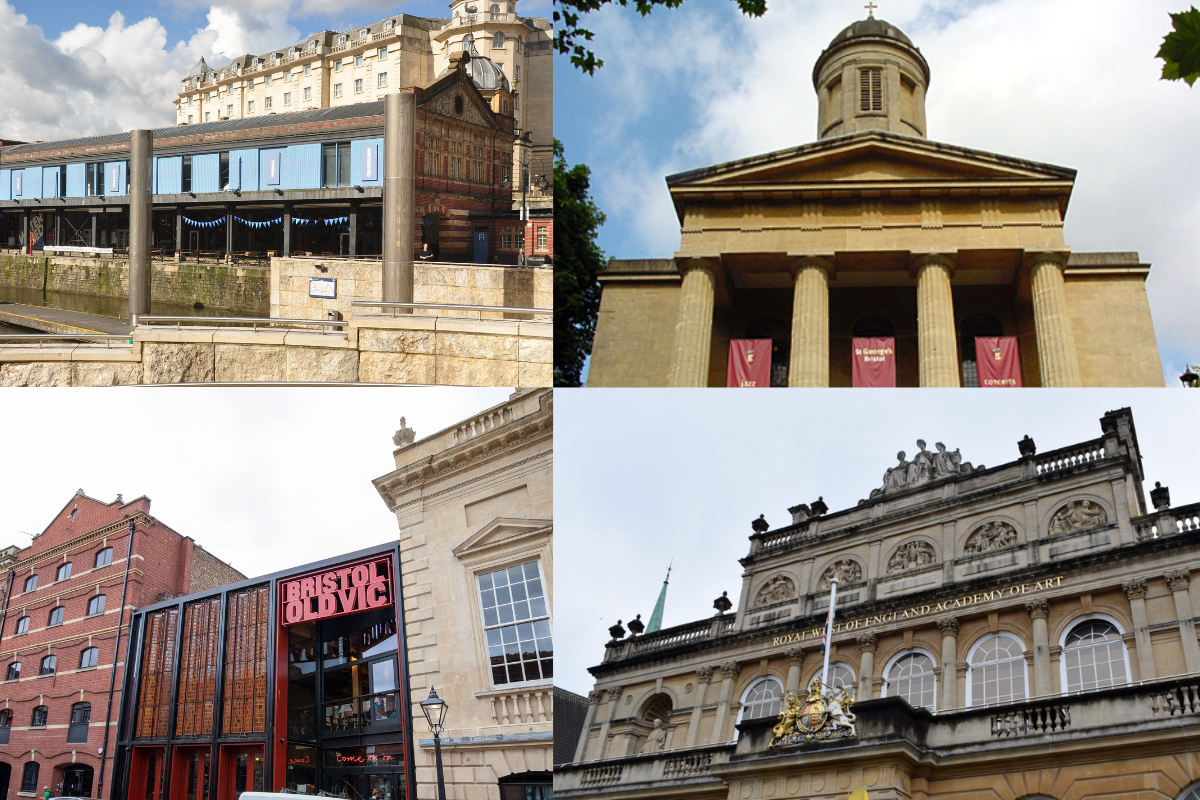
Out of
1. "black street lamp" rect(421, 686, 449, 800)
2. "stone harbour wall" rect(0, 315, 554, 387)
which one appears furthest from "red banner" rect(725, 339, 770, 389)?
"black street lamp" rect(421, 686, 449, 800)

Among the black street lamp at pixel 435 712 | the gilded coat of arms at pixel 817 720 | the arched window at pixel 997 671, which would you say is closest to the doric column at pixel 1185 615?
the arched window at pixel 997 671

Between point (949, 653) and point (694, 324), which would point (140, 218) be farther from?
point (949, 653)

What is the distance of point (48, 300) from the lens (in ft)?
104

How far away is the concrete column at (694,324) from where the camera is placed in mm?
24953

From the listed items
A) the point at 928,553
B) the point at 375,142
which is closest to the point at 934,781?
the point at 928,553

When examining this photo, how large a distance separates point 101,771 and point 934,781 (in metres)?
21.2

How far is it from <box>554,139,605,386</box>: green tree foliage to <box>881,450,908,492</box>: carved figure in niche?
8.15 metres

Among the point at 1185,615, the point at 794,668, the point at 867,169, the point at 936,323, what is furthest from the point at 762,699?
the point at 867,169

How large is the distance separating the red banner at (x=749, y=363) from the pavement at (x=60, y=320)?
47.5ft

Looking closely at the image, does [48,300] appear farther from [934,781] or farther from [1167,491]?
[1167,491]

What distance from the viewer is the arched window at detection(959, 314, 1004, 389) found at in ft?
88.4

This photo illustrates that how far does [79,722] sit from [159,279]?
1252cm

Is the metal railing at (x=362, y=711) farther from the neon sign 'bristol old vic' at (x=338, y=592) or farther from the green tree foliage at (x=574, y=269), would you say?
the green tree foliage at (x=574, y=269)

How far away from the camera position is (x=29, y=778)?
3031 cm
